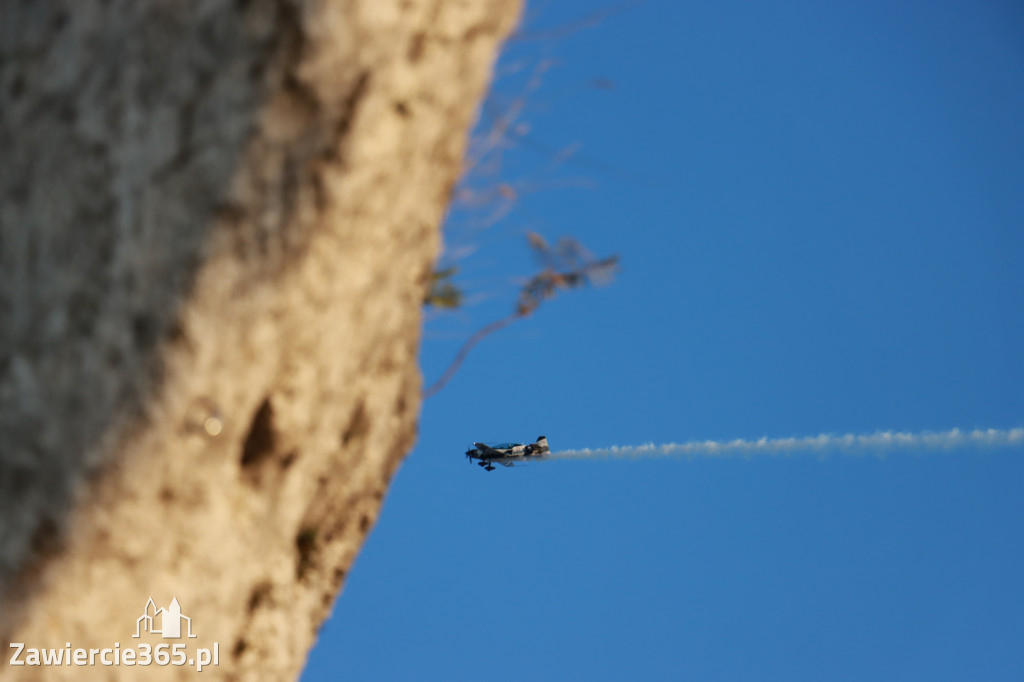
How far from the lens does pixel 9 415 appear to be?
3.76 metres

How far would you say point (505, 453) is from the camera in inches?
458

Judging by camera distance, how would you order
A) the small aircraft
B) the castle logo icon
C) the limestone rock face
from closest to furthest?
the limestone rock face < the castle logo icon < the small aircraft

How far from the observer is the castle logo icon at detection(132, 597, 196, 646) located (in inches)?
158

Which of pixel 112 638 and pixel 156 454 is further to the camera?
pixel 112 638

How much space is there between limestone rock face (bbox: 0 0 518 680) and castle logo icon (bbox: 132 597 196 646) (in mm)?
25

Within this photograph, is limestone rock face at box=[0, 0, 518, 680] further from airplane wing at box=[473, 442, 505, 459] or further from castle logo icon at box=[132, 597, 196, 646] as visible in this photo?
airplane wing at box=[473, 442, 505, 459]

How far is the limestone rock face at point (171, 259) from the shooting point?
11.8 ft

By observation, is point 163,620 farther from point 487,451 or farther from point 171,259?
point 487,451

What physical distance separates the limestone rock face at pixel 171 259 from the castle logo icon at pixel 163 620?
25mm

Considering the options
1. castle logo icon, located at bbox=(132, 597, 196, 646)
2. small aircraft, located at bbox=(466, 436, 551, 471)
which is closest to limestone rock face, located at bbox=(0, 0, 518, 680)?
castle logo icon, located at bbox=(132, 597, 196, 646)

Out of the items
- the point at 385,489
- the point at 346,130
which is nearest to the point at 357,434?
the point at 385,489

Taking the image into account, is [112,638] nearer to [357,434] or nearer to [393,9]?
[357,434]

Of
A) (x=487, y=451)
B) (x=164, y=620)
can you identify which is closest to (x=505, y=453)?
(x=487, y=451)

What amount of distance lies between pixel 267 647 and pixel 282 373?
2.02 meters
